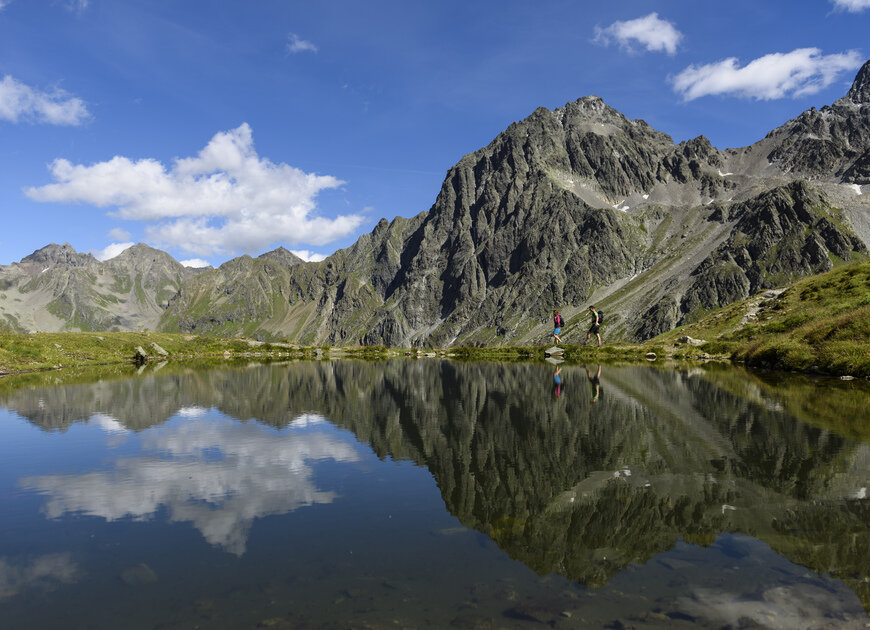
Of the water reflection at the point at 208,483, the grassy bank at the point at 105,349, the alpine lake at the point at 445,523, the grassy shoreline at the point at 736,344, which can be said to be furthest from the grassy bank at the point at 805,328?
the grassy bank at the point at 105,349

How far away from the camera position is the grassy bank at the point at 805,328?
5191 cm

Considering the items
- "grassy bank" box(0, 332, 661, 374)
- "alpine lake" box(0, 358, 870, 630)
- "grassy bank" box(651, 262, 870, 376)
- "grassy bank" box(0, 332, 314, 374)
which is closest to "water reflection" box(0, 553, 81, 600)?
"alpine lake" box(0, 358, 870, 630)

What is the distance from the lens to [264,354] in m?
141

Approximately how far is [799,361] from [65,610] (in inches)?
2713

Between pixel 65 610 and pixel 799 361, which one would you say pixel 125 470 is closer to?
pixel 65 610

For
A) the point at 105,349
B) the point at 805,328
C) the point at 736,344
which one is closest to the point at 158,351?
the point at 105,349

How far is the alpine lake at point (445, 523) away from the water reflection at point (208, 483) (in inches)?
4.5

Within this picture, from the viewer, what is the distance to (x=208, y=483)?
1859cm

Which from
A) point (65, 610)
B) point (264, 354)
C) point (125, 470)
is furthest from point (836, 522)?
point (264, 354)

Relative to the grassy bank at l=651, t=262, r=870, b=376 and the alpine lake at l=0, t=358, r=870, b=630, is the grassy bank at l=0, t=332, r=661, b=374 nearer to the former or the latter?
the grassy bank at l=651, t=262, r=870, b=376

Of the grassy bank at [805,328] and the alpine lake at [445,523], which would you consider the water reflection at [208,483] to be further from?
the grassy bank at [805,328]

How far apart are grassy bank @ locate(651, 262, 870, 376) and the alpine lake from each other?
2692 centimetres

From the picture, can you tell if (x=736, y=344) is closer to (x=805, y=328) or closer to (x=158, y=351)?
(x=805, y=328)

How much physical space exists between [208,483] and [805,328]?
74920 millimetres
